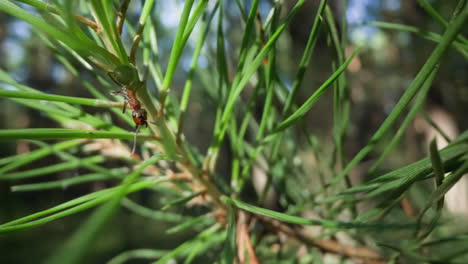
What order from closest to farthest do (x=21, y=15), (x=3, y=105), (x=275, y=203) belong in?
(x=21, y=15) < (x=275, y=203) < (x=3, y=105)

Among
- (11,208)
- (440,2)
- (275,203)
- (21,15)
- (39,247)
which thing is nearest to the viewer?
(21,15)

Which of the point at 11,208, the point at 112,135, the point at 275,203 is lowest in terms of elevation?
the point at 275,203

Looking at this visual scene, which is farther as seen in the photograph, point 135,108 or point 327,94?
point 327,94

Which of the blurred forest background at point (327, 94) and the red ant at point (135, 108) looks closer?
the red ant at point (135, 108)

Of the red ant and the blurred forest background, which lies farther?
the blurred forest background

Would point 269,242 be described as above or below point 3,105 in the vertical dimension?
below

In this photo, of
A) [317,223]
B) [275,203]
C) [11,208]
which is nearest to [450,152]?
[317,223]

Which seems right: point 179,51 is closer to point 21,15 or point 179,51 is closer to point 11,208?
point 21,15

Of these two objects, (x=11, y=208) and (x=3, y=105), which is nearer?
(x=11, y=208)
